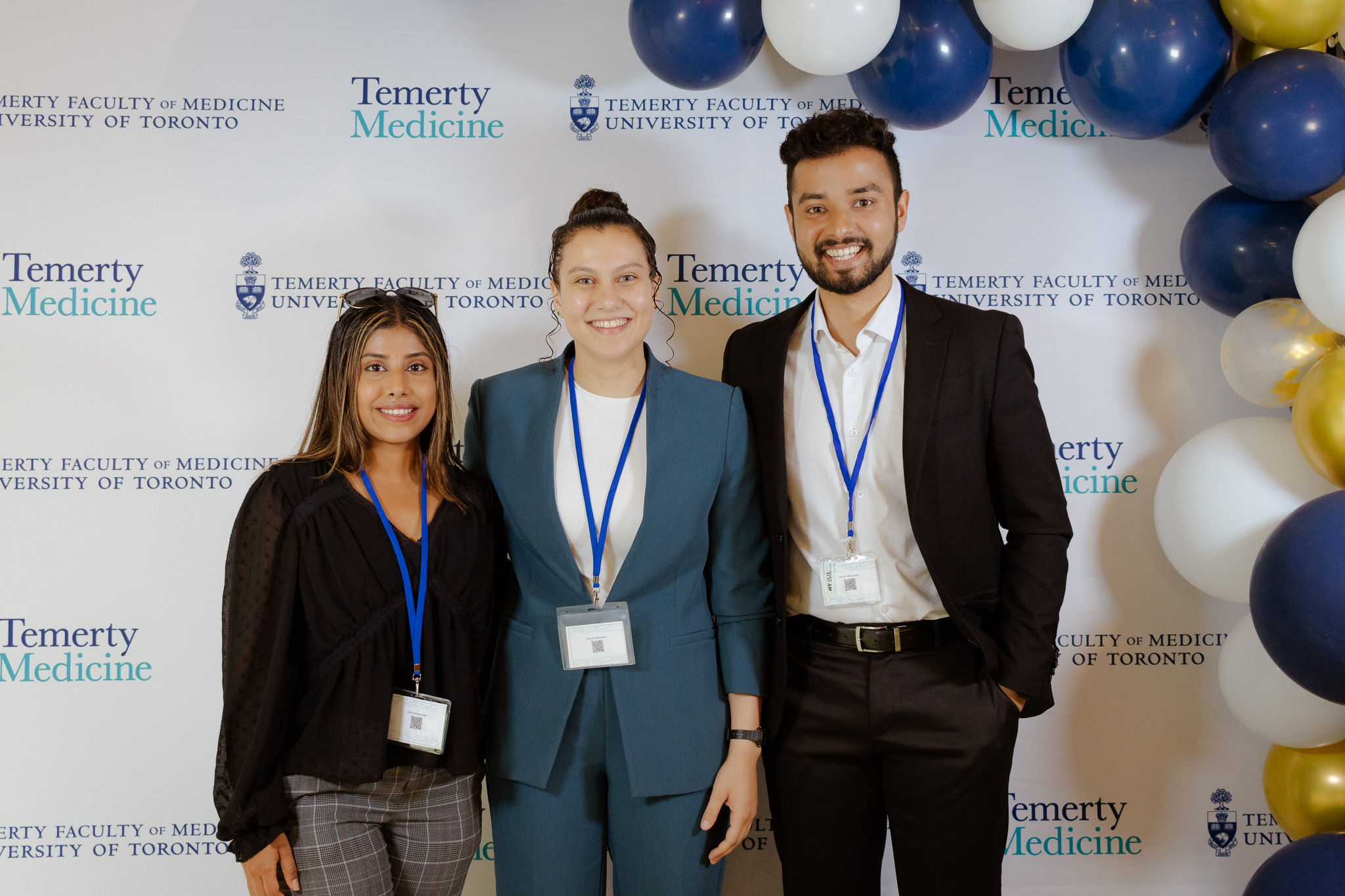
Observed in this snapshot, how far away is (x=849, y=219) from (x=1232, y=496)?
3.56 feet

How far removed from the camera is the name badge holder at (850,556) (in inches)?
71.4

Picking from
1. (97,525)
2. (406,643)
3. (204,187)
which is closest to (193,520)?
(97,525)

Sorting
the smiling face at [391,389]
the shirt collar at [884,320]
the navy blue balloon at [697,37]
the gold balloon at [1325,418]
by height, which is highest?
the navy blue balloon at [697,37]

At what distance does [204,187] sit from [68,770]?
1.67 metres

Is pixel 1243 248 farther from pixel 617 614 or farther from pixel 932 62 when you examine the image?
pixel 617 614

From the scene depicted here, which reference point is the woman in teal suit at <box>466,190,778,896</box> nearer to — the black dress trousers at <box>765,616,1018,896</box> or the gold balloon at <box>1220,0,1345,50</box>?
the black dress trousers at <box>765,616,1018,896</box>

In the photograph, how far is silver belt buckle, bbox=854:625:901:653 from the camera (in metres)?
1.87

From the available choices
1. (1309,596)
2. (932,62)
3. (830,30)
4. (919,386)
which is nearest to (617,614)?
(919,386)

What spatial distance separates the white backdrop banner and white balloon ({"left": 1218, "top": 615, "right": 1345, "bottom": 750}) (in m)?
0.37

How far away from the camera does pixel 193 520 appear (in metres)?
2.47

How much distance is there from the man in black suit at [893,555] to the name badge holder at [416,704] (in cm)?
71

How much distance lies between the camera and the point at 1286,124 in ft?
6.34

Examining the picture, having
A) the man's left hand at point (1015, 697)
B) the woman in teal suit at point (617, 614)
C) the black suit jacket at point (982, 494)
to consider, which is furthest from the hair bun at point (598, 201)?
the man's left hand at point (1015, 697)

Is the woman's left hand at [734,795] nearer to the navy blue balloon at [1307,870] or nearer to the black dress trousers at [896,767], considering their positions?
the black dress trousers at [896,767]
